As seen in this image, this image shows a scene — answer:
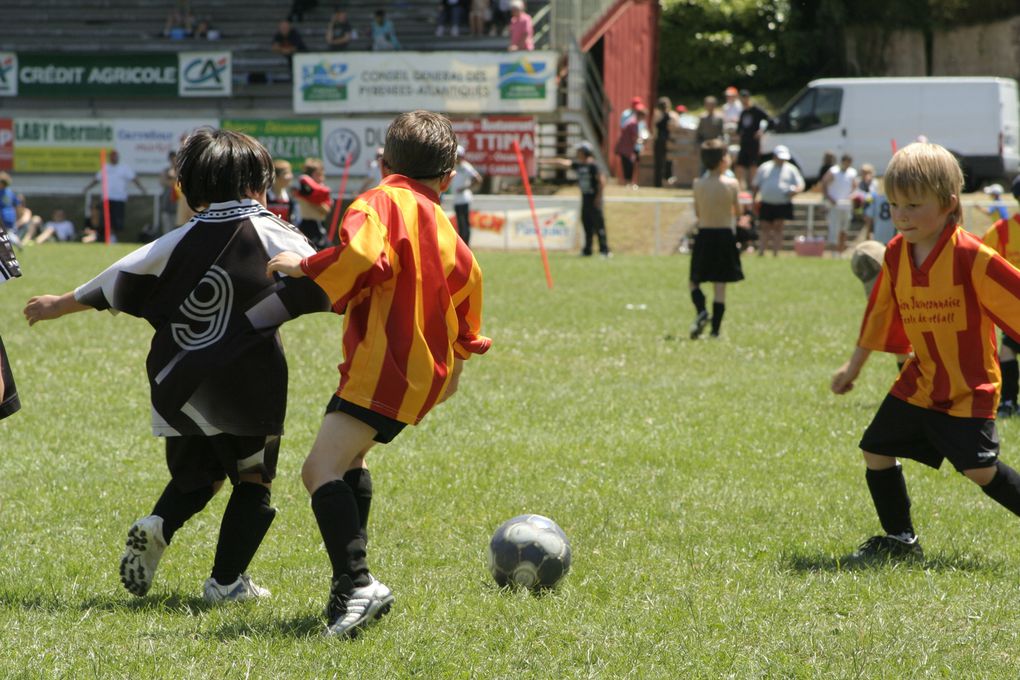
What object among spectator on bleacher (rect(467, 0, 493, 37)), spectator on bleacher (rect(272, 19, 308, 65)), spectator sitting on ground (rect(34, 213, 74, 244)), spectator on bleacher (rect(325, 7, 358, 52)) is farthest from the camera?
spectator on bleacher (rect(272, 19, 308, 65))

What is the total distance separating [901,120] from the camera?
28.9 metres

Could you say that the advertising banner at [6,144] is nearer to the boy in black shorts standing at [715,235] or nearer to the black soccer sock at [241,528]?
the boy in black shorts standing at [715,235]

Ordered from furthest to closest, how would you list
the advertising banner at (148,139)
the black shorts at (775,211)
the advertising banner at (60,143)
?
the advertising banner at (60,143) < the advertising banner at (148,139) < the black shorts at (775,211)

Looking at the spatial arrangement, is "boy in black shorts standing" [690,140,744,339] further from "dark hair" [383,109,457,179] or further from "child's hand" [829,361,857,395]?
"dark hair" [383,109,457,179]

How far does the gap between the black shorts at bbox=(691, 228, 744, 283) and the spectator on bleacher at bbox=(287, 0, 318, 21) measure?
23.5 m

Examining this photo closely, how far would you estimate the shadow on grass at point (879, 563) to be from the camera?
5070 millimetres

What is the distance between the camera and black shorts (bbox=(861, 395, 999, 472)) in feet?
16.1

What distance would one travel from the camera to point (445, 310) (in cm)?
420

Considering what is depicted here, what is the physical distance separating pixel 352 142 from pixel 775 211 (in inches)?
390

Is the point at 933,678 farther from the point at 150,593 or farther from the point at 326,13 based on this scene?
the point at 326,13

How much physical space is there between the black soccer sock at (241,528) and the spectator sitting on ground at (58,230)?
2539 centimetres

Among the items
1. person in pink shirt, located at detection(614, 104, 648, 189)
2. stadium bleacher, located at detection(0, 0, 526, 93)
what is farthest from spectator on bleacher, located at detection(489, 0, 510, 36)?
person in pink shirt, located at detection(614, 104, 648, 189)

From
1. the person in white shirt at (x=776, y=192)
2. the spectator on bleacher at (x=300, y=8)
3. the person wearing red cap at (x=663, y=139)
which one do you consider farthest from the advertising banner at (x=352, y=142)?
the person in white shirt at (x=776, y=192)

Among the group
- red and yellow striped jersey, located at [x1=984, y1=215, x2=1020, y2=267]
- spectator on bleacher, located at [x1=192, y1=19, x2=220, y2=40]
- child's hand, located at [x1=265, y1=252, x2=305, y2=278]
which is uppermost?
spectator on bleacher, located at [x1=192, y1=19, x2=220, y2=40]
